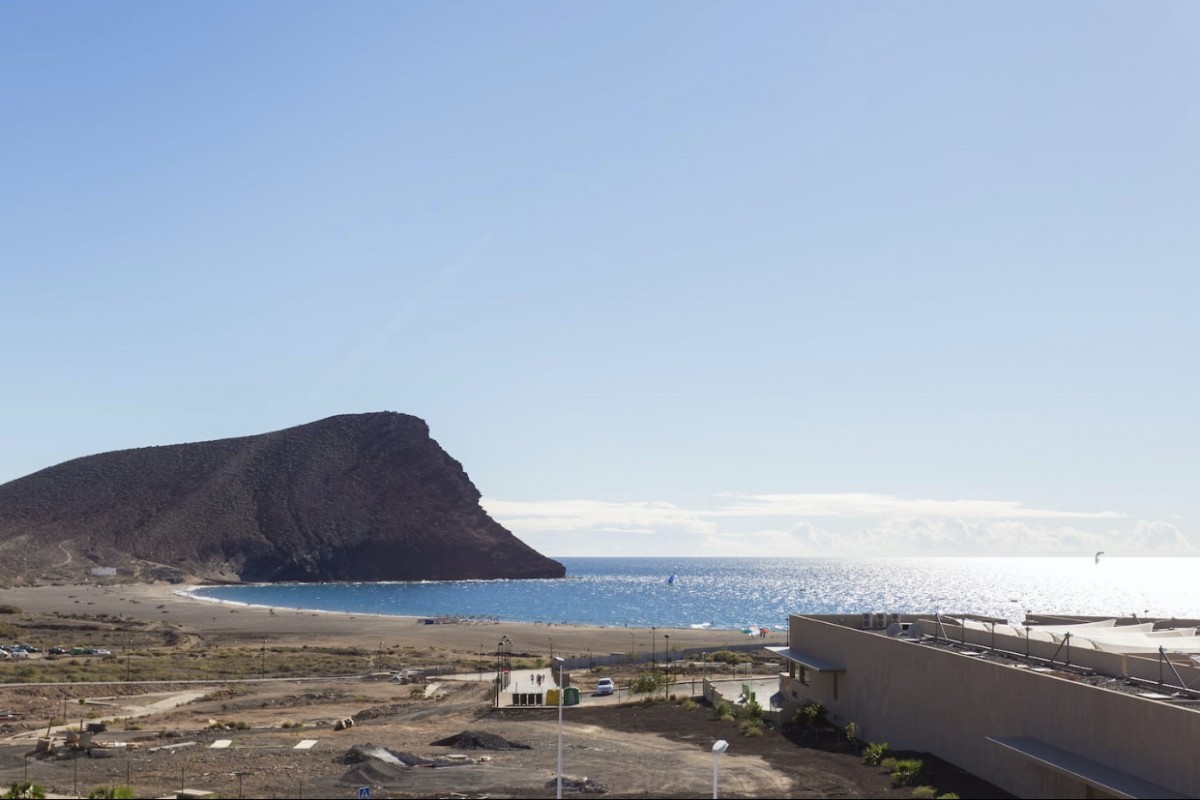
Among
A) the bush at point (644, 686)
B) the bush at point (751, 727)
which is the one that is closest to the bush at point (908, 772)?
the bush at point (751, 727)

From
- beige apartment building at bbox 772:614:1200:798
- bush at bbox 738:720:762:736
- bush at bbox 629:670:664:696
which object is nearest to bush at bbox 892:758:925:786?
beige apartment building at bbox 772:614:1200:798

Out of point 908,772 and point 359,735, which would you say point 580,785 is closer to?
point 908,772

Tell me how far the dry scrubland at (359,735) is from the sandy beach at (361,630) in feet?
27.5

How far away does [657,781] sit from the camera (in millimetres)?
32562

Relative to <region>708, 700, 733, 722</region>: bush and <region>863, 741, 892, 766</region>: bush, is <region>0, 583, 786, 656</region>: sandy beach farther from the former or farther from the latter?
<region>863, 741, 892, 766</region>: bush

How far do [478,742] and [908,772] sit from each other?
16644mm

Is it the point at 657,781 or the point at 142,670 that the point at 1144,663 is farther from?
the point at 142,670

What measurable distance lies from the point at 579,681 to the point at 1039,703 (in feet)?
141

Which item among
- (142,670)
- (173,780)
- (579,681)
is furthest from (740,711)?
(142,670)

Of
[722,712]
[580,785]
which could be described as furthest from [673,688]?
[580,785]

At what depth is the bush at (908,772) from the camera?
1180 inches

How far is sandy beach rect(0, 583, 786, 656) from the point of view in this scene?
99875 millimetres

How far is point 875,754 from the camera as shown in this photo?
34.2 meters

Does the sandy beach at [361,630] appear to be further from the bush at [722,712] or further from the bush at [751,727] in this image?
the bush at [751,727]
